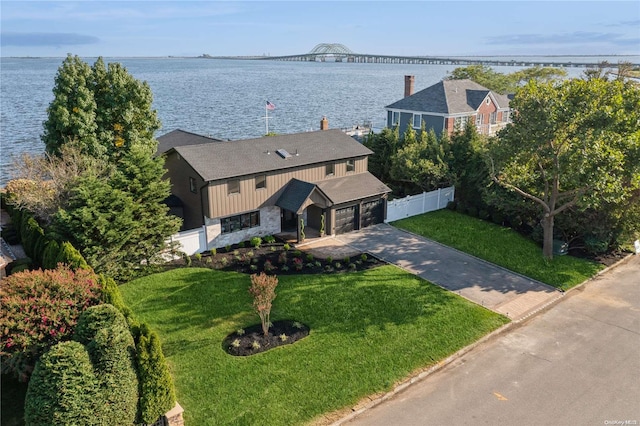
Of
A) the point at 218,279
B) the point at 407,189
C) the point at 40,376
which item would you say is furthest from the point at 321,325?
the point at 407,189

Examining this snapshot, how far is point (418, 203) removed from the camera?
A: 33094 millimetres

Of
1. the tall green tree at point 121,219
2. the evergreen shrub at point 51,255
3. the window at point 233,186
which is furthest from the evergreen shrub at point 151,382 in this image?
the window at point 233,186

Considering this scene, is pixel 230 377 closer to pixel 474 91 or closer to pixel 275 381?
pixel 275 381

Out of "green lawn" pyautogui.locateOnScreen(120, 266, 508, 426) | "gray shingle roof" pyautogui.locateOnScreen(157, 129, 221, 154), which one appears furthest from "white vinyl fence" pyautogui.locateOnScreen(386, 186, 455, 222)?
"gray shingle roof" pyautogui.locateOnScreen(157, 129, 221, 154)

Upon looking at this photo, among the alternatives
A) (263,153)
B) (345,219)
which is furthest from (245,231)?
(345,219)

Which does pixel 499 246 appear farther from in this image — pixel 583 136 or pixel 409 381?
pixel 409 381

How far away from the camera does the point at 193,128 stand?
6800cm

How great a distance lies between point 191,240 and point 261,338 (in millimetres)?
9892

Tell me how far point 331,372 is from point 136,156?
14123 millimetres

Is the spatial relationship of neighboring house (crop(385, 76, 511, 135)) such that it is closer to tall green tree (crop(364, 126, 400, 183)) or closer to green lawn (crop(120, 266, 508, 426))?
tall green tree (crop(364, 126, 400, 183))

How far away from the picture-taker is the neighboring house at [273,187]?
87.2 ft

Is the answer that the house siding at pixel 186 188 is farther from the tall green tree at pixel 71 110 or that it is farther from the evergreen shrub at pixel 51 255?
the evergreen shrub at pixel 51 255

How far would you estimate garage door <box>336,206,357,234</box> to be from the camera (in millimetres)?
29406

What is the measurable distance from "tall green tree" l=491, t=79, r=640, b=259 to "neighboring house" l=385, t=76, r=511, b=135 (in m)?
21.3
